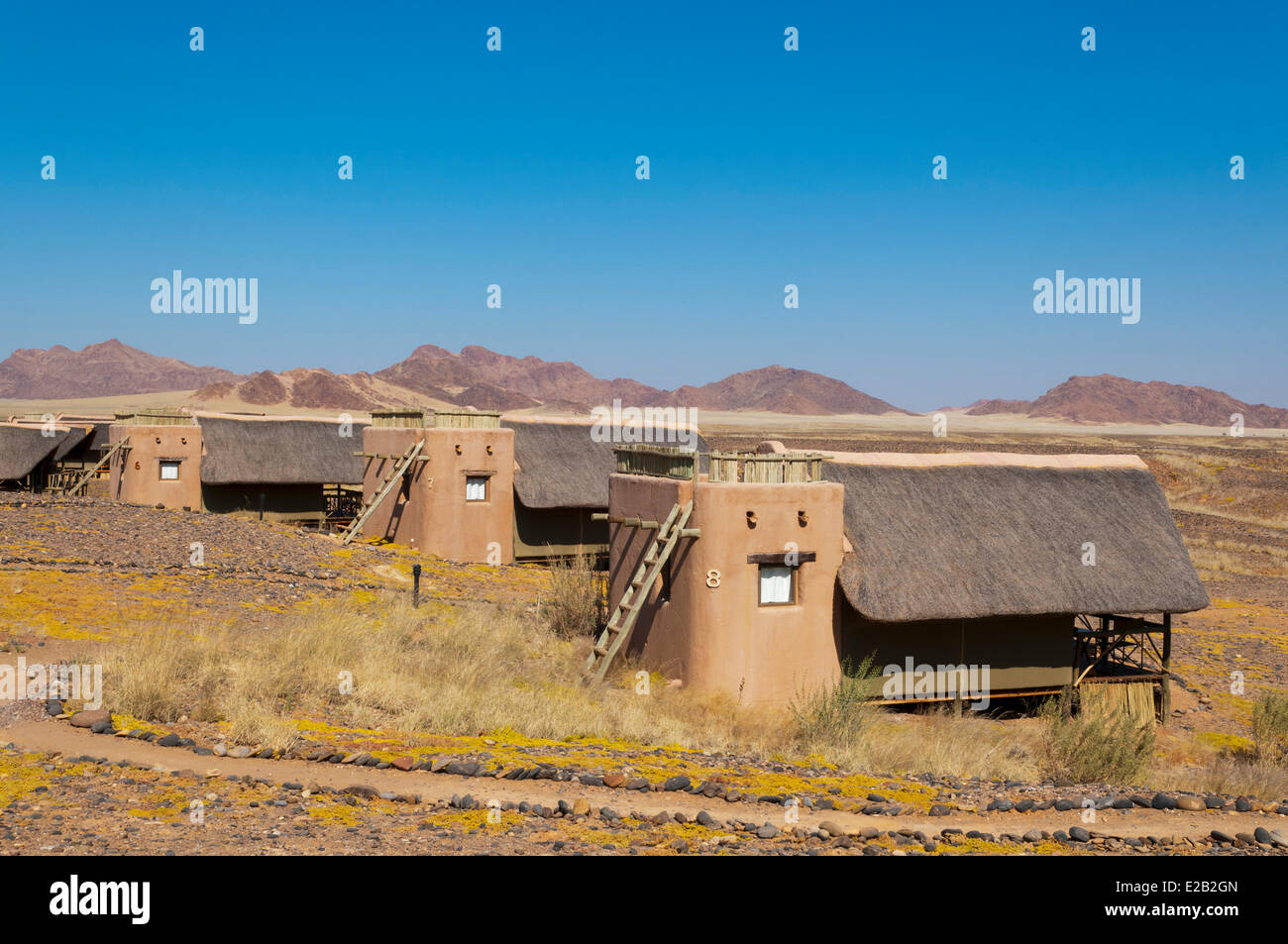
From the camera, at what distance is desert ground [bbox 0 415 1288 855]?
8.03 metres

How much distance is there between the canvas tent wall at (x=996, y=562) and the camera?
15367 millimetres

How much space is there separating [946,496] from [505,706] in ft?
26.3

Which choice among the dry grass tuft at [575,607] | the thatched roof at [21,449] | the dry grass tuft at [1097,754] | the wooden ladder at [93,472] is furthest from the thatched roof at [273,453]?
the dry grass tuft at [1097,754]

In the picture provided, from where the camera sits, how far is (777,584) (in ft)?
49.3

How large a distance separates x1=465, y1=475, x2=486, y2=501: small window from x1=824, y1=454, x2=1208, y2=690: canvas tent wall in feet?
39.8

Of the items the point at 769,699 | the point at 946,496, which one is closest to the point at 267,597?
Answer: the point at 769,699

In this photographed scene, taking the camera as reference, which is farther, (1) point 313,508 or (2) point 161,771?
(1) point 313,508

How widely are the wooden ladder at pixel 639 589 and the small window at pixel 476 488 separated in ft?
36.7

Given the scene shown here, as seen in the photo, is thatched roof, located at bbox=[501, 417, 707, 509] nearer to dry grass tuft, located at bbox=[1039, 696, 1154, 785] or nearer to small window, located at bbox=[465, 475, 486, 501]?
small window, located at bbox=[465, 475, 486, 501]

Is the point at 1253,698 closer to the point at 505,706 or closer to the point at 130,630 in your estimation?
the point at 505,706

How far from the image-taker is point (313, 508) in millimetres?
33312

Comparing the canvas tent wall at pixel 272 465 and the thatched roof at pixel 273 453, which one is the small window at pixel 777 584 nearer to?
the canvas tent wall at pixel 272 465

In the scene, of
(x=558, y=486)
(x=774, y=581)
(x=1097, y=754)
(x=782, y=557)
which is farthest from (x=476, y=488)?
(x=1097, y=754)
